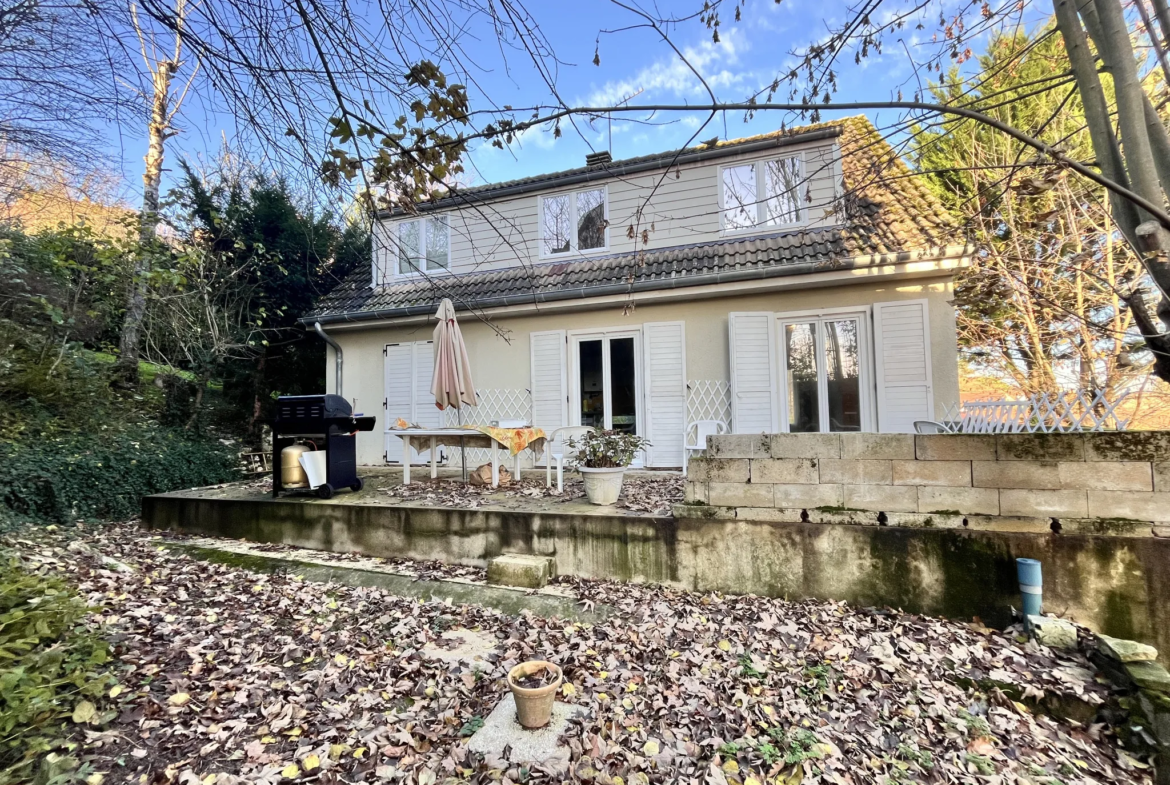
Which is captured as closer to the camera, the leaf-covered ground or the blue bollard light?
the leaf-covered ground

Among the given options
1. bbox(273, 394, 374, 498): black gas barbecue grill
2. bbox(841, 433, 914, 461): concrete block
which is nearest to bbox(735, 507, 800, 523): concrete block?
bbox(841, 433, 914, 461): concrete block

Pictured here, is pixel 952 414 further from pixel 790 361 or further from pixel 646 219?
pixel 646 219

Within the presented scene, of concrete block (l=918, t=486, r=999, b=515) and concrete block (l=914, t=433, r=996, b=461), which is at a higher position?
concrete block (l=914, t=433, r=996, b=461)

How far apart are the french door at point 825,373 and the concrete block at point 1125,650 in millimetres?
3735

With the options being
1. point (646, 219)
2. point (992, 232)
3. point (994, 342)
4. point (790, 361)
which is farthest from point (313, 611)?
point (994, 342)

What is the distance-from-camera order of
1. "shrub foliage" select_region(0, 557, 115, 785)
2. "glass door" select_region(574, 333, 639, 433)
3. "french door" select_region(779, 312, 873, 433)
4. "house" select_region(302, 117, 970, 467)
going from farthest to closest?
"glass door" select_region(574, 333, 639, 433) < "french door" select_region(779, 312, 873, 433) < "house" select_region(302, 117, 970, 467) < "shrub foliage" select_region(0, 557, 115, 785)

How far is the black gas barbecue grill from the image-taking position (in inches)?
212

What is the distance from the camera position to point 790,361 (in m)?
6.81

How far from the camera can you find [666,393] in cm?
708

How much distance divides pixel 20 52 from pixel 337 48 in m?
3.23

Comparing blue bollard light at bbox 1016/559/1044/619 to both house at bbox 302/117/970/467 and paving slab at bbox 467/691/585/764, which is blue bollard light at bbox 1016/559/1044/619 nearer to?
paving slab at bbox 467/691/585/764

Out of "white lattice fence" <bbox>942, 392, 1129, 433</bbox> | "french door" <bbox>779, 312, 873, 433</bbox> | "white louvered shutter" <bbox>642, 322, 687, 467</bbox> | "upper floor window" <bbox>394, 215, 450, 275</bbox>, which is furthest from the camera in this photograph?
"upper floor window" <bbox>394, 215, 450, 275</bbox>

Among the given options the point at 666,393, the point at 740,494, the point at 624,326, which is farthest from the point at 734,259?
the point at 740,494

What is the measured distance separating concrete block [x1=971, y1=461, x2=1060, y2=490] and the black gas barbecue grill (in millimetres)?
5865
